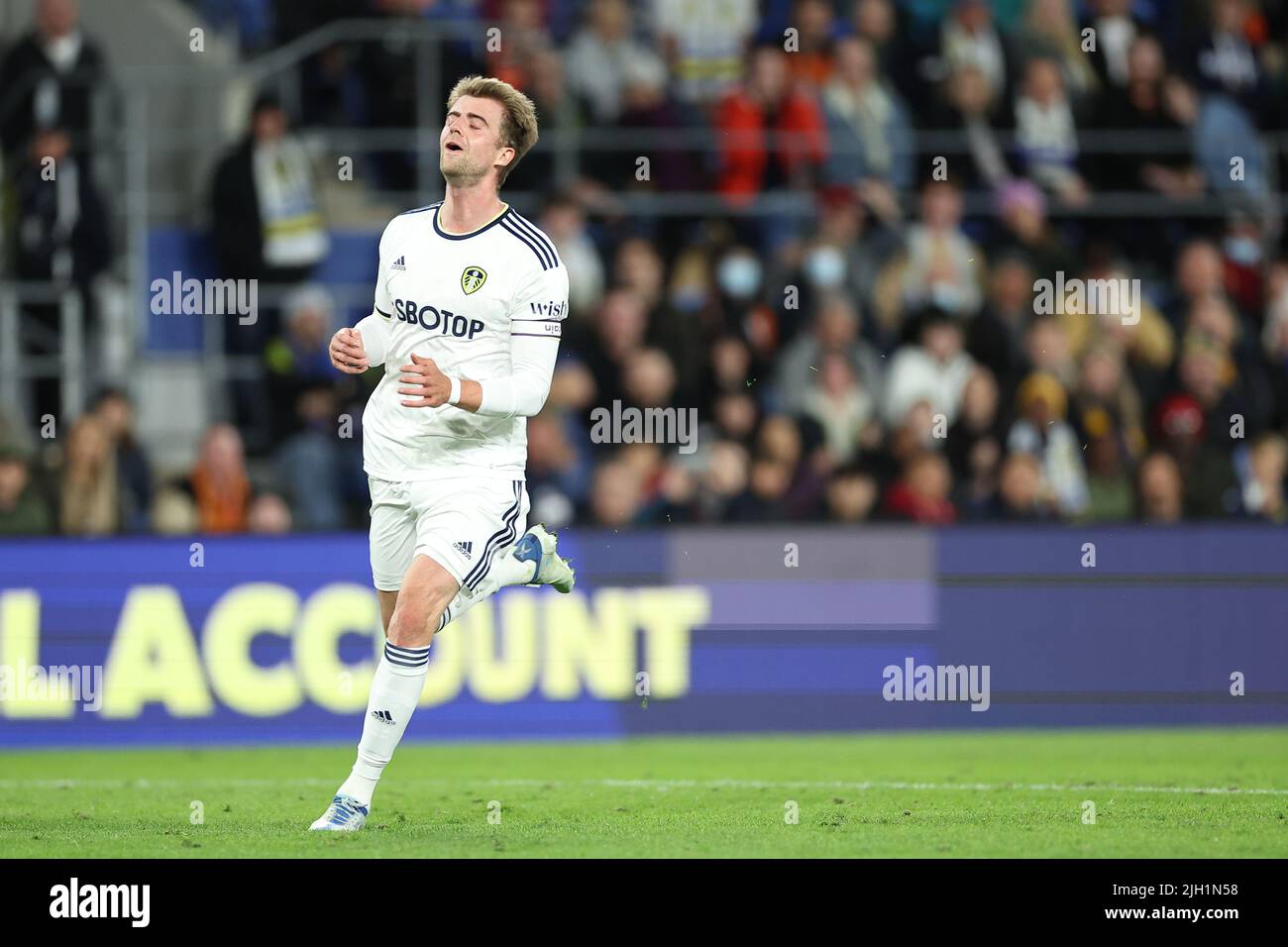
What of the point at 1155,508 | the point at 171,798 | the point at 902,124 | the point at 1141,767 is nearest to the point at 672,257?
the point at 902,124

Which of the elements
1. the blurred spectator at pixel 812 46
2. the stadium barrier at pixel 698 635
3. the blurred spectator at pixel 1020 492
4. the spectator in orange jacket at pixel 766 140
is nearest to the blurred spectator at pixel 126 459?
the stadium barrier at pixel 698 635

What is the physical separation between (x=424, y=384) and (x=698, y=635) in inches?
218

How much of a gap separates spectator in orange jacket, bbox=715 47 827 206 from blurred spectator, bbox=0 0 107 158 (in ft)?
15.2

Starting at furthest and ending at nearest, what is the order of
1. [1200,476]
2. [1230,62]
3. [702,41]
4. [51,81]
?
1. [1230,62]
2. [702,41]
3. [51,81]
4. [1200,476]

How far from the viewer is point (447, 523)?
29.7ft

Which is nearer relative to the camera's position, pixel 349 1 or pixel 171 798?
pixel 171 798

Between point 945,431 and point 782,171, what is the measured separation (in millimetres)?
2871

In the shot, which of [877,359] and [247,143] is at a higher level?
[247,143]

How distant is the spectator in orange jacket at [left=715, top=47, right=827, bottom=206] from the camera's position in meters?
17.2

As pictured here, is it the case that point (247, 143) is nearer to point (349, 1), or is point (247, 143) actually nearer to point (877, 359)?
point (349, 1)

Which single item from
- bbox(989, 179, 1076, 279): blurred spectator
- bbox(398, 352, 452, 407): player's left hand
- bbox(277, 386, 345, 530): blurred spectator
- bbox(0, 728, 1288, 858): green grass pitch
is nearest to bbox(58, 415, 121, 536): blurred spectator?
bbox(277, 386, 345, 530): blurred spectator

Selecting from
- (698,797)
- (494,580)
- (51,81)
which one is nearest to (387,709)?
(494,580)

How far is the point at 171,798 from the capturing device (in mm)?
10578

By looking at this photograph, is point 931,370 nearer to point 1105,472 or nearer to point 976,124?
point 1105,472
